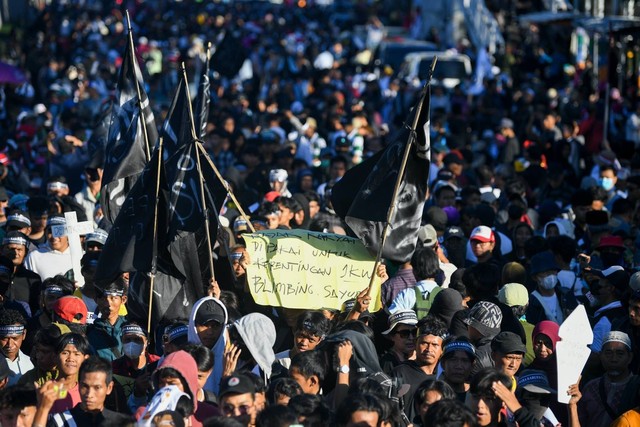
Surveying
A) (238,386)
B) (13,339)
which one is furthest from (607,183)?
(238,386)

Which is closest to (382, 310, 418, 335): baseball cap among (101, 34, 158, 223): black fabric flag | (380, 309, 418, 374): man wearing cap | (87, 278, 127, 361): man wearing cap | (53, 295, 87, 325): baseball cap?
(380, 309, 418, 374): man wearing cap

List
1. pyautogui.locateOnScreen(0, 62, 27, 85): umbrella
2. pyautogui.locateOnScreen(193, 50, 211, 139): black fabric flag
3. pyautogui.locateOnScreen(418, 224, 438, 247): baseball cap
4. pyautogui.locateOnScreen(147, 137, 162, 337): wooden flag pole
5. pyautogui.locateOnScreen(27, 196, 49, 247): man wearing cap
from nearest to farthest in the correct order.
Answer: pyautogui.locateOnScreen(147, 137, 162, 337): wooden flag pole < pyautogui.locateOnScreen(418, 224, 438, 247): baseball cap < pyautogui.locateOnScreen(193, 50, 211, 139): black fabric flag < pyautogui.locateOnScreen(27, 196, 49, 247): man wearing cap < pyautogui.locateOnScreen(0, 62, 27, 85): umbrella

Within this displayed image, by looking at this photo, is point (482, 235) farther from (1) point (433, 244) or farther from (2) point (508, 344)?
(2) point (508, 344)

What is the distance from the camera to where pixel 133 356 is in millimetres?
8727

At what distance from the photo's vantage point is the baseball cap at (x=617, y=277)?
973 centimetres

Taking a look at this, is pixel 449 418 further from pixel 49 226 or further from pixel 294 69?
pixel 294 69

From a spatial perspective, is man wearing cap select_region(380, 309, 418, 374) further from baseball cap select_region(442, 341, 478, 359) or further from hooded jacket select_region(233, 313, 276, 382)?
hooded jacket select_region(233, 313, 276, 382)

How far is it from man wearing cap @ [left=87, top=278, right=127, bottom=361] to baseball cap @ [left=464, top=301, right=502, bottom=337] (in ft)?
7.18

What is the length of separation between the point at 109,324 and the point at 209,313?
112cm

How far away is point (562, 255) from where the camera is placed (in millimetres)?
10984

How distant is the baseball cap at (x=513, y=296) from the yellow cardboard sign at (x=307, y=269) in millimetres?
851

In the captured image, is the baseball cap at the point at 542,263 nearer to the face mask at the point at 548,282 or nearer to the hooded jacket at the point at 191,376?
the face mask at the point at 548,282

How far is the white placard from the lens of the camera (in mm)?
7613

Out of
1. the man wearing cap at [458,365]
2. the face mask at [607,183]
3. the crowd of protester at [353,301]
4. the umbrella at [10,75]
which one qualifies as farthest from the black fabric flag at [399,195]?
Result: the umbrella at [10,75]
